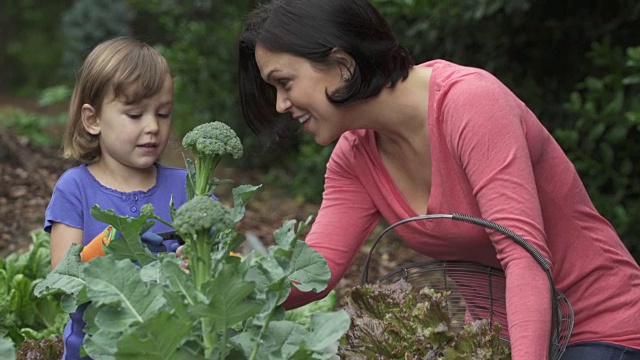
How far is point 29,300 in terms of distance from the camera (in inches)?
146

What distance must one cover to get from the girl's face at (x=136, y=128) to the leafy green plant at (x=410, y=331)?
2.30 feet

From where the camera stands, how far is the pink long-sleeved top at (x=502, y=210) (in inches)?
90.0

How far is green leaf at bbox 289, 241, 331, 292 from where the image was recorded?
205 centimetres

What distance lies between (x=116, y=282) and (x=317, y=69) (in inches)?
37.0

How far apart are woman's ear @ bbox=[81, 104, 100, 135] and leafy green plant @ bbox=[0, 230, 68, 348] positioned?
0.98 meters

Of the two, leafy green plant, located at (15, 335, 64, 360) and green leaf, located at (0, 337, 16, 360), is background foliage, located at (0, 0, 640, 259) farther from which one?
green leaf, located at (0, 337, 16, 360)

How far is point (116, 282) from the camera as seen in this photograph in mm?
1830

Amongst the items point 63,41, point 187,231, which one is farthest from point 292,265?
point 63,41

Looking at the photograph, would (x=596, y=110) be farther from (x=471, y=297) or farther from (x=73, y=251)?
(x=73, y=251)

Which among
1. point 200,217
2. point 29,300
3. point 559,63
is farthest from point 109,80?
point 559,63

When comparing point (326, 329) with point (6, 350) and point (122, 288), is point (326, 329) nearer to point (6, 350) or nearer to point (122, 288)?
point (122, 288)

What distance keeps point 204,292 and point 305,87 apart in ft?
2.96

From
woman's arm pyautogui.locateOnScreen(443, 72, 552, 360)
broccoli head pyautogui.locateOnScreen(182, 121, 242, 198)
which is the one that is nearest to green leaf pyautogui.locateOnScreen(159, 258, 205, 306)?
broccoli head pyautogui.locateOnScreen(182, 121, 242, 198)

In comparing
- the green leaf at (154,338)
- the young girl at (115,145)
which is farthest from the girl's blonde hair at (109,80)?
the green leaf at (154,338)
